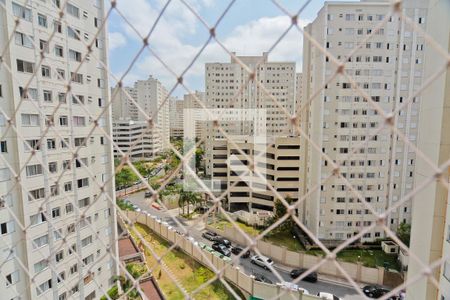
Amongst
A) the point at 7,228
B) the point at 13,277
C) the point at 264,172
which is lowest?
the point at 13,277

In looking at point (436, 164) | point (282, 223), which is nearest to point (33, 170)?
point (436, 164)

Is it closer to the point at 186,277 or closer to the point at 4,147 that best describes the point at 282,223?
the point at 186,277

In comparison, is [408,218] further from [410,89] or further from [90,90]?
[90,90]

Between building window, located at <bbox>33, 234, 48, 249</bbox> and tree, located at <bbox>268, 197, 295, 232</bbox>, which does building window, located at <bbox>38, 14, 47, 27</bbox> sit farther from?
tree, located at <bbox>268, 197, 295, 232</bbox>

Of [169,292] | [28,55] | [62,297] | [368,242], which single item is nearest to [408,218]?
[368,242]

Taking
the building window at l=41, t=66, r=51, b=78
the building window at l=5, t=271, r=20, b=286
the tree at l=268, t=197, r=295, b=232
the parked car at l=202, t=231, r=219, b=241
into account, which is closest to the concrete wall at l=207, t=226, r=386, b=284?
the parked car at l=202, t=231, r=219, b=241

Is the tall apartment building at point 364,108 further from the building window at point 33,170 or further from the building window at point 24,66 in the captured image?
the building window at point 24,66
